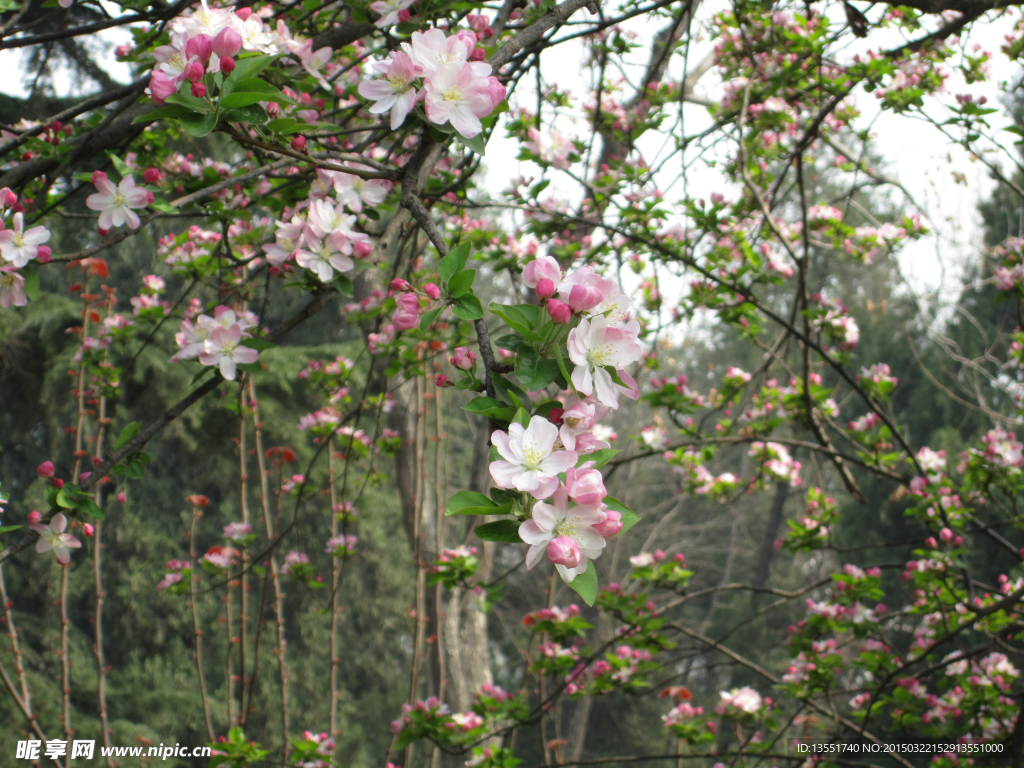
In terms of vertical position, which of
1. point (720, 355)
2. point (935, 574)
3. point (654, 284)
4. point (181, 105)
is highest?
point (720, 355)

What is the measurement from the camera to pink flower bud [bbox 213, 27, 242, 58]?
673 mm

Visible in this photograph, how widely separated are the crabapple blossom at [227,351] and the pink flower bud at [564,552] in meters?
0.66

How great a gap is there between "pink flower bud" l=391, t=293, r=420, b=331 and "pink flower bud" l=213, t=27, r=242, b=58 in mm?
287

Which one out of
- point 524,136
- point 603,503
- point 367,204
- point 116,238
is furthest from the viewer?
point 524,136

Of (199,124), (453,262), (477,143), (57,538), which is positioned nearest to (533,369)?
(453,262)

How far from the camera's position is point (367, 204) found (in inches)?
40.3

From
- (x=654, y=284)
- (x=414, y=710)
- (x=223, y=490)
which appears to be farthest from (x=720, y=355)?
(x=414, y=710)

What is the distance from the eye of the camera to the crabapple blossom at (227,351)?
3.38 ft

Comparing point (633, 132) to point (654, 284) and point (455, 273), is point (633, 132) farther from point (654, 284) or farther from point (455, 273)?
point (455, 273)

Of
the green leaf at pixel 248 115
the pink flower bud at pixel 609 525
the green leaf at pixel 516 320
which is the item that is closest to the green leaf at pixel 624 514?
the pink flower bud at pixel 609 525

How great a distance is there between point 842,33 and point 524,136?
37.4 inches

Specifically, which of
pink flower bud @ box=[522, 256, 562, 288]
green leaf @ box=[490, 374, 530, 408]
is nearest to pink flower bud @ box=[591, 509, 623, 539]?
green leaf @ box=[490, 374, 530, 408]

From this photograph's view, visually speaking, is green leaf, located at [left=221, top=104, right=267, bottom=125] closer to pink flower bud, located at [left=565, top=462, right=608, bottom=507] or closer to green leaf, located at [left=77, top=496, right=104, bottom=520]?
pink flower bud, located at [left=565, top=462, right=608, bottom=507]

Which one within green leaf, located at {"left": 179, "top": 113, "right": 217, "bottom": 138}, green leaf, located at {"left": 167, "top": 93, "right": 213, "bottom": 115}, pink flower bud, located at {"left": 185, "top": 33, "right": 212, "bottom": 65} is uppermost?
pink flower bud, located at {"left": 185, "top": 33, "right": 212, "bottom": 65}
